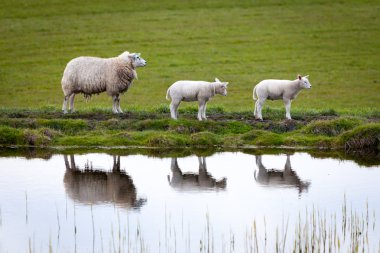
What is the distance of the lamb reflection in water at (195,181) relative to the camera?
17547 mm

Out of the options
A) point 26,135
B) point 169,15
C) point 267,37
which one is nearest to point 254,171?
point 26,135

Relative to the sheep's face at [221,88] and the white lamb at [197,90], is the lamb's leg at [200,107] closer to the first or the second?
the white lamb at [197,90]

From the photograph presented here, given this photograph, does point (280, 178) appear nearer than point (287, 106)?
Yes

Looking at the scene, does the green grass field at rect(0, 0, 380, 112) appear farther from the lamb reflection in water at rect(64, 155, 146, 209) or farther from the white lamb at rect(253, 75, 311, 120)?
the lamb reflection in water at rect(64, 155, 146, 209)

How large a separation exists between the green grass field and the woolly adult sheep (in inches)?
266

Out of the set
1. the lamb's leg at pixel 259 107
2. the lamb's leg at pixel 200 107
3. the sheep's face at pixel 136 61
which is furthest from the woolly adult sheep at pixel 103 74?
the lamb's leg at pixel 259 107

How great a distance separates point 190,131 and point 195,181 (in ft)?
15.6

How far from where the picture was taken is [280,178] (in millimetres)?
18359

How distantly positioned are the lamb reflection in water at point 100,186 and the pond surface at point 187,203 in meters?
0.02

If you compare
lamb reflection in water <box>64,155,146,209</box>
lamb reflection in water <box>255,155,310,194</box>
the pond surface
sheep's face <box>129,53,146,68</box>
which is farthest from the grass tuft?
sheep's face <box>129,53,146,68</box>

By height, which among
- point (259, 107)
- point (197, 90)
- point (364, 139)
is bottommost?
point (364, 139)

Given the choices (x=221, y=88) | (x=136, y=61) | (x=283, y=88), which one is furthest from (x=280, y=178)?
(x=136, y=61)

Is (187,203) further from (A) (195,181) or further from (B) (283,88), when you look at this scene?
(B) (283,88)

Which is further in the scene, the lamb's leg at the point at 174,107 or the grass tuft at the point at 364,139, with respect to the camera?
the lamb's leg at the point at 174,107
